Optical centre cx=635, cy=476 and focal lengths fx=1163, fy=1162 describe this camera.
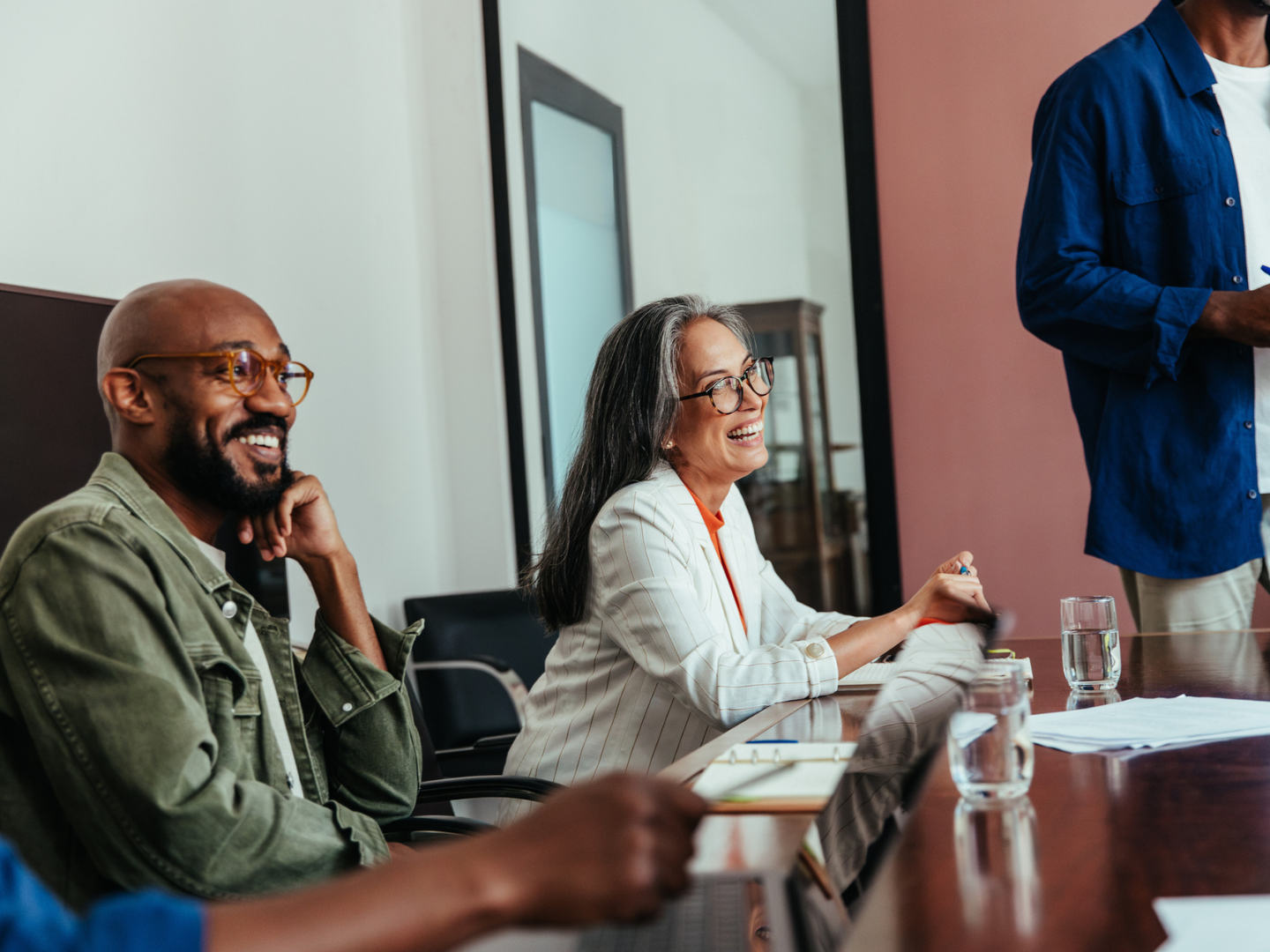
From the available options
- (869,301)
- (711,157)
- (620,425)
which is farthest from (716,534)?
(711,157)

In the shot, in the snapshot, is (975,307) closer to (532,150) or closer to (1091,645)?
(532,150)

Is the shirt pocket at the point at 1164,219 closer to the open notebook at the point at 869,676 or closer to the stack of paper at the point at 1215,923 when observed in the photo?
the open notebook at the point at 869,676

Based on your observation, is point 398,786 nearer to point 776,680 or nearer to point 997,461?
point 776,680

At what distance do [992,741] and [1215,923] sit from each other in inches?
10.9

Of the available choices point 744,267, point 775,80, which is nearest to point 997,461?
point 744,267

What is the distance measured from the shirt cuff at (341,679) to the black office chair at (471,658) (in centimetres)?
164

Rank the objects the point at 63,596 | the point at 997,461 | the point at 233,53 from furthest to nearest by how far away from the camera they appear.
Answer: the point at 997,461
the point at 233,53
the point at 63,596

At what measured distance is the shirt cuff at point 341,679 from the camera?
1.67 meters

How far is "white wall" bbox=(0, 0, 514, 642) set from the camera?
102 inches

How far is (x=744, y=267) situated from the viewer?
3.86m

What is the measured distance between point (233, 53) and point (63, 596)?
2.41 meters

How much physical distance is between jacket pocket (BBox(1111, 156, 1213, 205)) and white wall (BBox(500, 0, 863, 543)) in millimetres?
1595

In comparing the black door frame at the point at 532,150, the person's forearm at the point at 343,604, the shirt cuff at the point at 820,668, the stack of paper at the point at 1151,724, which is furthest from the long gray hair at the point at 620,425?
the black door frame at the point at 532,150

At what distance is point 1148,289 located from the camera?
1973mm
